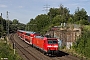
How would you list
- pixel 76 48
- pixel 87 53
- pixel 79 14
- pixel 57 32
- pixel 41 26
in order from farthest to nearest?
1. pixel 41 26
2. pixel 79 14
3. pixel 57 32
4. pixel 76 48
5. pixel 87 53

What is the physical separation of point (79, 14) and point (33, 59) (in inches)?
1953

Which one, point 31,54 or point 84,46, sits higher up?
point 84,46

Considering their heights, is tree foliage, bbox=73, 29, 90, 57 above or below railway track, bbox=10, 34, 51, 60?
above

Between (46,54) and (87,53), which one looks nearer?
(87,53)

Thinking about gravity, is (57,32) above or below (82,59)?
above

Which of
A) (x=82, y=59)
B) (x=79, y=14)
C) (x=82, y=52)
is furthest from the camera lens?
(x=79, y=14)

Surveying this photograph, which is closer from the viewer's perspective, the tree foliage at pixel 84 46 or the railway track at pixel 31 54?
the tree foliage at pixel 84 46

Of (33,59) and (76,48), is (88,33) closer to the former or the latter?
(76,48)

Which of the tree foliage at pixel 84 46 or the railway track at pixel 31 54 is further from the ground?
the tree foliage at pixel 84 46

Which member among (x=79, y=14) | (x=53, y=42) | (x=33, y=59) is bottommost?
(x=33, y=59)

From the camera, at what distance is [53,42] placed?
3241 cm

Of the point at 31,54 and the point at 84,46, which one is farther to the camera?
the point at 31,54

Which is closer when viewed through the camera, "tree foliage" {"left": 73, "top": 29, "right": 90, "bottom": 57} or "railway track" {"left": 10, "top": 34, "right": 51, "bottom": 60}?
"tree foliage" {"left": 73, "top": 29, "right": 90, "bottom": 57}

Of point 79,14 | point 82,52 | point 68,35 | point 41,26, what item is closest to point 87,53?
point 82,52
